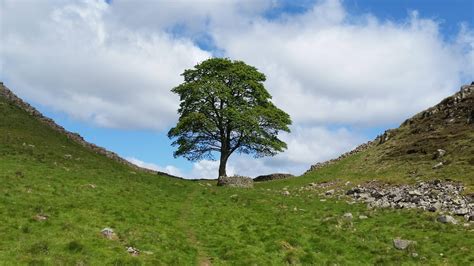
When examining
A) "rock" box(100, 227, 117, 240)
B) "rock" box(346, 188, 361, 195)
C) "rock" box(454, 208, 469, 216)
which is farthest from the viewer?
"rock" box(346, 188, 361, 195)

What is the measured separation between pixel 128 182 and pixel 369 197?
23470 mm

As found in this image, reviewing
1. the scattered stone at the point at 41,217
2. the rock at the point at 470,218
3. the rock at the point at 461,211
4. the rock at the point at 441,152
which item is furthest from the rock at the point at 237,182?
the scattered stone at the point at 41,217

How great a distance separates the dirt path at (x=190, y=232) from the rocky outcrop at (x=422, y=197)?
15.2 metres

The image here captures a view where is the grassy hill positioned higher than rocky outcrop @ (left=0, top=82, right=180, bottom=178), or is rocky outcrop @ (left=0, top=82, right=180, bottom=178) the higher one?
rocky outcrop @ (left=0, top=82, right=180, bottom=178)

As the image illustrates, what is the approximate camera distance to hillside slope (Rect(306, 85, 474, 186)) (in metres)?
49.0

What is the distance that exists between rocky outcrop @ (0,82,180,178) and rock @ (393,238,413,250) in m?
46.5

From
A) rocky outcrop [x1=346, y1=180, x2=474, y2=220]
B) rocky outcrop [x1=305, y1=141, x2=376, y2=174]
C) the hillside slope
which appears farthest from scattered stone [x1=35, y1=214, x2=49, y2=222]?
rocky outcrop [x1=305, y1=141, x2=376, y2=174]

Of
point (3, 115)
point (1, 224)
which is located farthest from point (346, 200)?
point (3, 115)

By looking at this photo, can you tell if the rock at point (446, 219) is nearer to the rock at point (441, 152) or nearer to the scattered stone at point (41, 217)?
the rock at point (441, 152)

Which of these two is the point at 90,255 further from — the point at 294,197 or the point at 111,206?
the point at 294,197

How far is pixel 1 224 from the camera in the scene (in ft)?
81.0

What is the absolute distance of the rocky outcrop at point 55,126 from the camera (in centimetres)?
7112

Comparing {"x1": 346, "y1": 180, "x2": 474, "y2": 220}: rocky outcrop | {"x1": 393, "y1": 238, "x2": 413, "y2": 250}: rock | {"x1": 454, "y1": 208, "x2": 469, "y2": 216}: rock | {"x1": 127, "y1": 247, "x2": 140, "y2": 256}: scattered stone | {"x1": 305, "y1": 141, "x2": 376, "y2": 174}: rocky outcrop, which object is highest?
{"x1": 305, "y1": 141, "x2": 376, "y2": 174}: rocky outcrop

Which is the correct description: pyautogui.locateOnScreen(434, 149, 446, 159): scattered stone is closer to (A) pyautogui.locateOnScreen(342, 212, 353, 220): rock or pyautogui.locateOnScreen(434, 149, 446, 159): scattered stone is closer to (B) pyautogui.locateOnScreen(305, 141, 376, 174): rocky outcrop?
(B) pyautogui.locateOnScreen(305, 141, 376, 174): rocky outcrop
